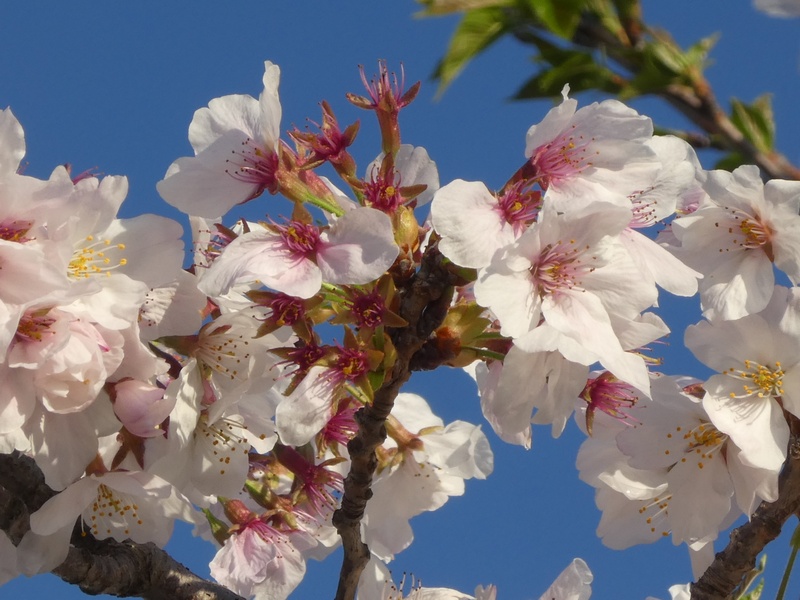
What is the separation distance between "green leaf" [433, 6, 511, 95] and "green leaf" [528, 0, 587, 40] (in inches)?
4.2

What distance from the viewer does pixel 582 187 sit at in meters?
2.47

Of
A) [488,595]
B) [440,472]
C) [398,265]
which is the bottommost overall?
[488,595]

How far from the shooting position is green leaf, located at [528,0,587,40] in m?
2.19

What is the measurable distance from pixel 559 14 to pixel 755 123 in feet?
2.07

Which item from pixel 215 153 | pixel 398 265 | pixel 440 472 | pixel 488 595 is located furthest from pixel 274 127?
pixel 488 595

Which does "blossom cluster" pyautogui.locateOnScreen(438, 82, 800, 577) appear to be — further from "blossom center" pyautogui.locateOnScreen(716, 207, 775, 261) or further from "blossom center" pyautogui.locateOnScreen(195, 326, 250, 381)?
"blossom center" pyautogui.locateOnScreen(195, 326, 250, 381)

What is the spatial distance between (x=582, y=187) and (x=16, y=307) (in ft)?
4.05

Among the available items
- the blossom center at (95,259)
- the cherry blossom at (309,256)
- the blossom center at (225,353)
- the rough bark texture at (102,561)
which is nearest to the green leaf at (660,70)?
the cherry blossom at (309,256)

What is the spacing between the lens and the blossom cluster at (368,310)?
2.36 metres

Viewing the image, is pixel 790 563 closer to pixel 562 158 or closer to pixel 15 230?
pixel 562 158

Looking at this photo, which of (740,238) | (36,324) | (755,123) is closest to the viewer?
(36,324)

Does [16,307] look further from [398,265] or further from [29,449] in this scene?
[398,265]

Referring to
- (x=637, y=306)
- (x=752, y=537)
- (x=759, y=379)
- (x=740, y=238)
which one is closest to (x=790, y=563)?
(x=752, y=537)

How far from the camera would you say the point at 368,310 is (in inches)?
94.6
